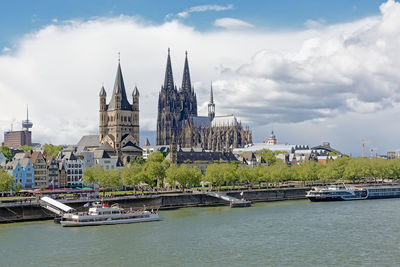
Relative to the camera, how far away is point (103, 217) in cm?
7750

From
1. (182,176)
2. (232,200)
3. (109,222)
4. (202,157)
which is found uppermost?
(202,157)

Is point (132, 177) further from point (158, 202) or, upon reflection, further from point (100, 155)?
point (100, 155)

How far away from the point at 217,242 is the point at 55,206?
96.8 ft

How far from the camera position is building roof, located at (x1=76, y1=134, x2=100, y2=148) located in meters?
186

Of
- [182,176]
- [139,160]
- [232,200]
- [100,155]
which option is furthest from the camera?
[139,160]

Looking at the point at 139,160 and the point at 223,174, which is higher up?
the point at 139,160

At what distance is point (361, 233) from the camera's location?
67438 millimetres

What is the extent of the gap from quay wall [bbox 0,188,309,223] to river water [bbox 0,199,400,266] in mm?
3170

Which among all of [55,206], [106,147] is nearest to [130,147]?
[106,147]

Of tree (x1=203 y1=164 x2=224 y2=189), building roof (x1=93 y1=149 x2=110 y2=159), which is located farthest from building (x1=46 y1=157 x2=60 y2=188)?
tree (x1=203 y1=164 x2=224 y2=189)

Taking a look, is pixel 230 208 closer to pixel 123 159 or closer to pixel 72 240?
pixel 72 240

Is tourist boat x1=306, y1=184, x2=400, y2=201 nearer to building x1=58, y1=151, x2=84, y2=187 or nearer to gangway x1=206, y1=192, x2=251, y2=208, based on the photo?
gangway x1=206, y1=192, x2=251, y2=208

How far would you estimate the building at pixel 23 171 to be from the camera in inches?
4845

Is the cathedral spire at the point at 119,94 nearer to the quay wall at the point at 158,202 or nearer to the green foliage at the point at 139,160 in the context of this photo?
the green foliage at the point at 139,160
